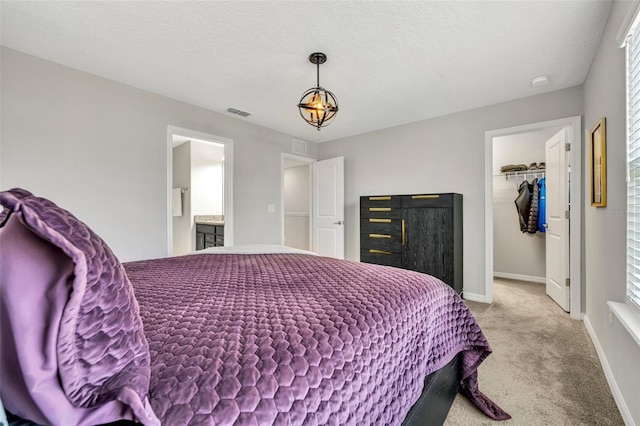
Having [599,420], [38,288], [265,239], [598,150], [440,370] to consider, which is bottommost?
[599,420]

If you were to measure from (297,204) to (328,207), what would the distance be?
1.77m

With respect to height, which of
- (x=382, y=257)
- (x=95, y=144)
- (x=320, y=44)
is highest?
(x=320, y=44)

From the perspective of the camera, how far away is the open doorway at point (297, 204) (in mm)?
6129

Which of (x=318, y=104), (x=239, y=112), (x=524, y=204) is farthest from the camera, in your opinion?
(x=524, y=204)

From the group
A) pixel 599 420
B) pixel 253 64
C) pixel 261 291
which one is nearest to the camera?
pixel 261 291

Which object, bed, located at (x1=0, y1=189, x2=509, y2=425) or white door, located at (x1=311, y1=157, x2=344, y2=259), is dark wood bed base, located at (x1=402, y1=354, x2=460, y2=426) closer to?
bed, located at (x1=0, y1=189, x2=509, y2=425)

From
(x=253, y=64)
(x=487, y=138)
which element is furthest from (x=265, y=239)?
(x=487, y=138)

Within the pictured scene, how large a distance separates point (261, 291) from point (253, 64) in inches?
82.9

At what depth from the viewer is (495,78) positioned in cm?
268

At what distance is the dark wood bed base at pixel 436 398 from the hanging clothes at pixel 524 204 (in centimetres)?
362

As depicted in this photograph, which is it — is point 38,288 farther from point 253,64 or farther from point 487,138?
point 487,138

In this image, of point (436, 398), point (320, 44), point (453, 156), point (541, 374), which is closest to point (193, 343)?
point (436, 398)

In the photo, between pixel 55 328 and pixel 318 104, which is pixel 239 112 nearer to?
pixel 318 104

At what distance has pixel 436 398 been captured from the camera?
1304mm
